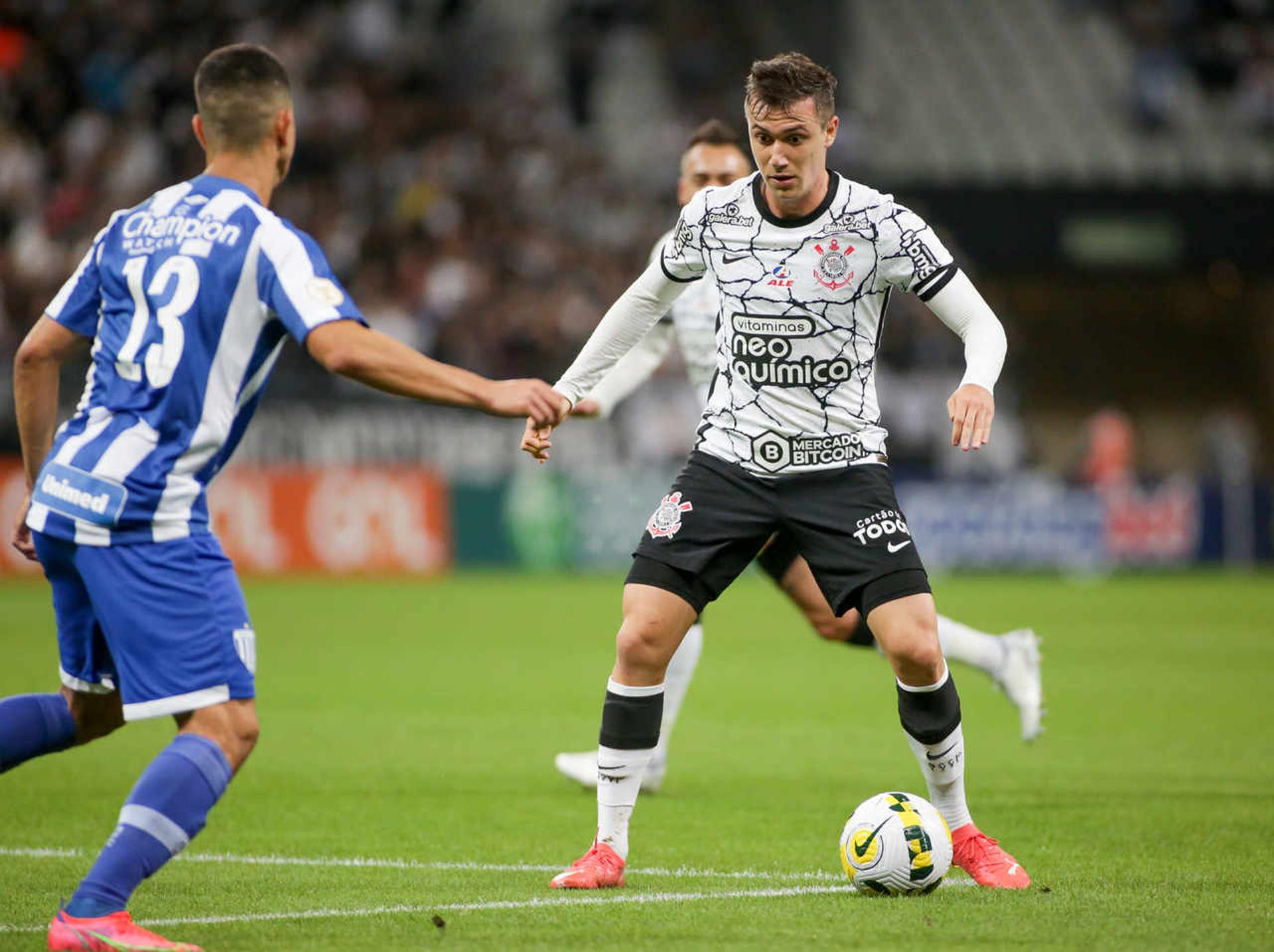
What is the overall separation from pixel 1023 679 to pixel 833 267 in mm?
3059

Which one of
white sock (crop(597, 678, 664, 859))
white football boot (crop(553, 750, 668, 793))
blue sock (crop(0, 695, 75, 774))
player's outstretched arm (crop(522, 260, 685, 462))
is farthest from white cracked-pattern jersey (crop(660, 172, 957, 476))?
white football boot (crop(553, 750, 668, 793))

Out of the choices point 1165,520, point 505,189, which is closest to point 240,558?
point 505,189

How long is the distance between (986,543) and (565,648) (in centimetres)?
1092

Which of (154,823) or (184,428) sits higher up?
(184,428)

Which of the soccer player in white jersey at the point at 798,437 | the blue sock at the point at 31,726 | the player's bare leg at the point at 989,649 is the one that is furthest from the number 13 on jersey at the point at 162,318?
the player's bare leg at the point at 989,649

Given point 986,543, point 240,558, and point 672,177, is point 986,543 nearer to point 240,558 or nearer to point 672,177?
point 672,177

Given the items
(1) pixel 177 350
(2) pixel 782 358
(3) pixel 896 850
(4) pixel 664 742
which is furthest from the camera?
(4) pixel 664 742

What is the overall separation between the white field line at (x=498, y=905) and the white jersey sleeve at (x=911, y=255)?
6.23 feet

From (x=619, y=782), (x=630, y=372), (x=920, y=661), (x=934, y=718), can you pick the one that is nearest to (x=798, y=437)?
(x=920, y=661)

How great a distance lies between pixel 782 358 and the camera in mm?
5727

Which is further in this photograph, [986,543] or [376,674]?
[986,543]

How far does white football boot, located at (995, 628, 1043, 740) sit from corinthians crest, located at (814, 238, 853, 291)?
284 cm

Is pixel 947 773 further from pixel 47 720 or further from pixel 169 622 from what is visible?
pixel 47 720

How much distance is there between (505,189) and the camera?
84.7ft
